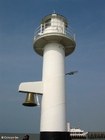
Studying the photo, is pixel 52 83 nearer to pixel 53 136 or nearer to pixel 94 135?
pixel 53 136

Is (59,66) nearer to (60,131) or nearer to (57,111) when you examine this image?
(57,111)

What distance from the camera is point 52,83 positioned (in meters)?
9.87

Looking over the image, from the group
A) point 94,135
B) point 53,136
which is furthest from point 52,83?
point 94,135

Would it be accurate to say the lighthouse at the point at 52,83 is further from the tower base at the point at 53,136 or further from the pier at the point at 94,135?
the pier at the point at 94,135

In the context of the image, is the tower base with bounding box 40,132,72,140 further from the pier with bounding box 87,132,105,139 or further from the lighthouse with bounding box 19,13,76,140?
the pier with bounding box 87,132,105,139

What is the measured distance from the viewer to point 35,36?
11.4 meters

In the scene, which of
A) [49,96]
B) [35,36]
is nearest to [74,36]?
[35,36]

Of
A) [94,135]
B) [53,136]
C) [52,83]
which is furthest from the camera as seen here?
[94,135]

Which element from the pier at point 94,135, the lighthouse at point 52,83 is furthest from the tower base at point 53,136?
the pier at point 94,135

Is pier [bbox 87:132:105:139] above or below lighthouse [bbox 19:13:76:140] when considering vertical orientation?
below

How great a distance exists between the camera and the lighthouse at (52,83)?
9289mm

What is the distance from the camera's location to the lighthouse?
9.29 m

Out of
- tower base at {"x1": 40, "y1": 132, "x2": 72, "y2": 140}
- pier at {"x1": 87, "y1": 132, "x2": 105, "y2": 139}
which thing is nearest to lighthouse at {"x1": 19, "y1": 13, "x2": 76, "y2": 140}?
tower base at {"x1": 40, "y1": 132, "x2": 72, "y2": 140}

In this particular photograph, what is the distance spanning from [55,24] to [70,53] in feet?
7.96
